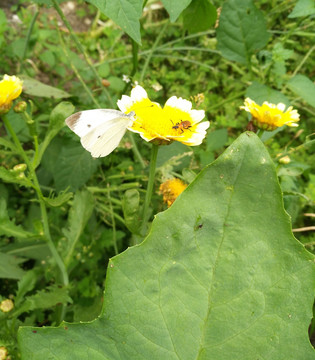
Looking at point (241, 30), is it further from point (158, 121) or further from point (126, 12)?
point (158, 121)

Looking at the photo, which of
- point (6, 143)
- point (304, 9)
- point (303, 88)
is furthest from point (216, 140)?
point (6, 143)

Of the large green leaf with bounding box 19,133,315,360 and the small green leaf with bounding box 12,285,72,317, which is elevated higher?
the large green leaf with bounding box 19,133,315,360

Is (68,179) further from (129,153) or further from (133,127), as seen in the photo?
(133,127)

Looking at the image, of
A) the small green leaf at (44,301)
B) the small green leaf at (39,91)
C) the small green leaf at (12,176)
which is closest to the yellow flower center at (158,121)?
the small green leaf at (12,176)

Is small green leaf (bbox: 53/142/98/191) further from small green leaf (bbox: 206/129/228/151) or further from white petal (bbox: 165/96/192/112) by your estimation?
white petal (bbox: 165/96/192/112)

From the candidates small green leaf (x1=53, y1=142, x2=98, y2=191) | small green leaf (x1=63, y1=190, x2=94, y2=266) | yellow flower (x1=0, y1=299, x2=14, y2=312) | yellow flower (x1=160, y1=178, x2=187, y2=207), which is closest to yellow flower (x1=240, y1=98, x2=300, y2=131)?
yellow flower (x1=160, y1=178, x2=187, y2=207)

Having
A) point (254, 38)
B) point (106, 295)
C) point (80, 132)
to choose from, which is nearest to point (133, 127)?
point (80, 132)
